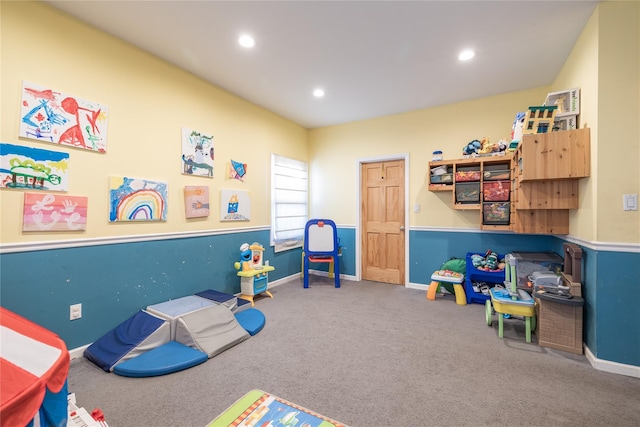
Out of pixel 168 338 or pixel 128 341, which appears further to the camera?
pixel 168 338

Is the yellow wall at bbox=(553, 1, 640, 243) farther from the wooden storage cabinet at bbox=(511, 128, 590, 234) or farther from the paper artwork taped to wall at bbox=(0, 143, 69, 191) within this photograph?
the paper artwork taped to wall at bbox=(0, 143, 69, 191)

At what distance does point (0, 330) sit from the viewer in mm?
954

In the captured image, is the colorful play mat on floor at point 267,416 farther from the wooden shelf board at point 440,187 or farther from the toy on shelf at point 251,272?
the wooden shelf board at point 440,187

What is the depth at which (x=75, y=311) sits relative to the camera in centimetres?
226

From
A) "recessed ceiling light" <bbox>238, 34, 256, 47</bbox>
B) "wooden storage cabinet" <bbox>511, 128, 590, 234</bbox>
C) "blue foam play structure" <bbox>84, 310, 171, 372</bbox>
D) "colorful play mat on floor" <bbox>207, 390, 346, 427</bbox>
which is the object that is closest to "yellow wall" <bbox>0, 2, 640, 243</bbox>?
"wooden storage cabinet" <bbox>511, 128, 590, 234</bbox>

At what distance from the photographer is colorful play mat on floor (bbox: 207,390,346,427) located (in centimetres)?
118

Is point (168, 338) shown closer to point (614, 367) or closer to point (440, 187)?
point (614, 367)

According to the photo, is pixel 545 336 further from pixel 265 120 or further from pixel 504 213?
pixel 265 120

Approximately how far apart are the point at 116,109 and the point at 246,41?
Answer: 1355 mm

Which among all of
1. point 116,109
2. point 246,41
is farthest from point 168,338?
point 246,41

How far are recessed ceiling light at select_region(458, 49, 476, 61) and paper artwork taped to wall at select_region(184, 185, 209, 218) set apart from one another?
10.4ft

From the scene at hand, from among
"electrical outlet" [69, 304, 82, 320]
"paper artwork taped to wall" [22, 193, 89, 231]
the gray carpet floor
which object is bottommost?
the gray carpet floor

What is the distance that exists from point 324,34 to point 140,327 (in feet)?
10.0

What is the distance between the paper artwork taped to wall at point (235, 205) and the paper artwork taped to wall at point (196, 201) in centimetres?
25
